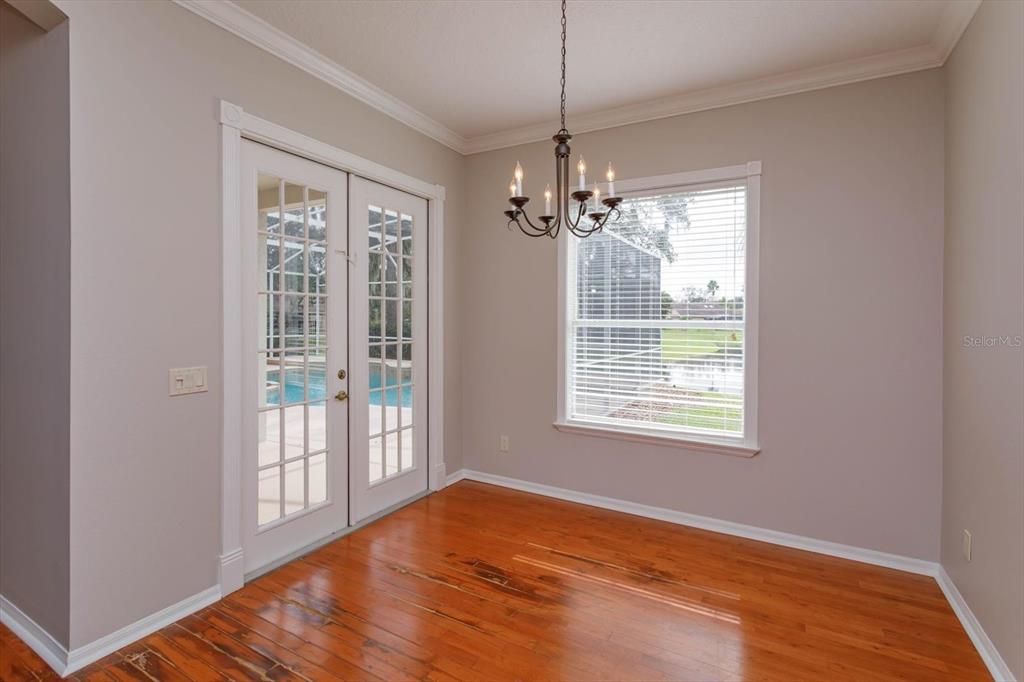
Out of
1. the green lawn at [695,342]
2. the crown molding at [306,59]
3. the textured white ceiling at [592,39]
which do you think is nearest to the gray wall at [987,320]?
the textured white ceiling at [592,39]

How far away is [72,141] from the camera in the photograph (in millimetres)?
1952

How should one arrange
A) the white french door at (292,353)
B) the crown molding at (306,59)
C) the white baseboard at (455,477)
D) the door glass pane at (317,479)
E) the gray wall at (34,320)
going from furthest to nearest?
the white baseboard at (455,477) < the door glass pane at (317,479) < the white french door at (292,353) < the crown molding at (306,59) < the gray wall at (34,320)

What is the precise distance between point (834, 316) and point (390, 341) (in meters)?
2.82

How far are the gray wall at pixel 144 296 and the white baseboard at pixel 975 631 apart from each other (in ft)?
10.9

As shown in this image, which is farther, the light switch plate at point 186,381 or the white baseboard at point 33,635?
the light switch plate at point 186,381

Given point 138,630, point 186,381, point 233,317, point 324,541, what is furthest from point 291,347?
point 138,630

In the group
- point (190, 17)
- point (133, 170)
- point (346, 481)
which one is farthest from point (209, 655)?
point (190, 17)

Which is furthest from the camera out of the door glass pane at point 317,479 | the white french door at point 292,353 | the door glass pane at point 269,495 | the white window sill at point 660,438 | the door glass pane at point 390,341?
the door glass pane at point 390,341

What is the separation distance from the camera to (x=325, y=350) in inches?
123

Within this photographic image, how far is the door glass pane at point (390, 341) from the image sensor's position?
11.5ft

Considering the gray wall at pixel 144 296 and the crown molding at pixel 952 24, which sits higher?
the crown molding at pixel 952 24

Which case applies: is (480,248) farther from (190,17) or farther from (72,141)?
(72,141)

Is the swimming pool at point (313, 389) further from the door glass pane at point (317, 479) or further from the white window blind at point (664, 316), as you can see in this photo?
the white window blind at point (664, 316)

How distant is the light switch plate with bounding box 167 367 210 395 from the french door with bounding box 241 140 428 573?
9.7 inches
